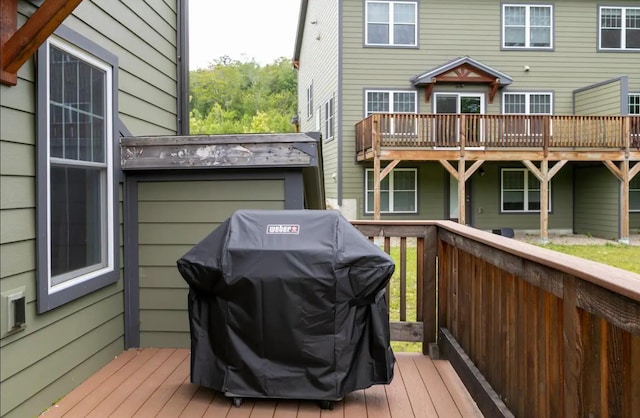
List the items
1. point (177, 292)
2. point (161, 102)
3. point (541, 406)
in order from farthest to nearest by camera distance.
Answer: point (161, 102), point (177, 292), point (541, 406)

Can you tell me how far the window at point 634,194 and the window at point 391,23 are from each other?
7.09 meters

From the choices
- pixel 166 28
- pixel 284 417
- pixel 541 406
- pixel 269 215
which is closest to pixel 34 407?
pixel 284 417

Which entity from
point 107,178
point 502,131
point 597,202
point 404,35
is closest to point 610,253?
point 502,131

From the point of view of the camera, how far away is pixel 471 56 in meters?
14.8

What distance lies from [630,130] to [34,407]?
45.2 ft

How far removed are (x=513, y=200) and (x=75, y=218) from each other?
45.2 ft

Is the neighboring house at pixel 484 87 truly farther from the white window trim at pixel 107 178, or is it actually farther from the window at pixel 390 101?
the white window trim at pixel 107 178

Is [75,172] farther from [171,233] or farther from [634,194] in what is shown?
[634,194]

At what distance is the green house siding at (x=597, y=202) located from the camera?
14.1 meters

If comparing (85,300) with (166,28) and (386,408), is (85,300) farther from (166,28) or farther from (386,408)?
(166,28)

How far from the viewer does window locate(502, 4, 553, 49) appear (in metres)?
14.9

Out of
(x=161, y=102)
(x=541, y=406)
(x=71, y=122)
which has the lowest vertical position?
(x=541, y=406)

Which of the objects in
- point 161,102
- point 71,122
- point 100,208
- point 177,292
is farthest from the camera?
point 161,102

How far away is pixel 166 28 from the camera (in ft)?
16.4
